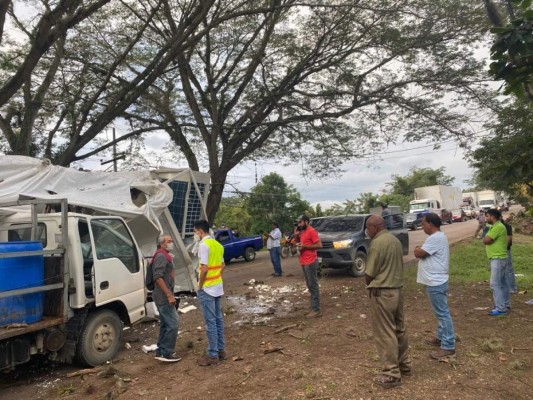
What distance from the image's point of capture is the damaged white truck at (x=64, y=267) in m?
4.85

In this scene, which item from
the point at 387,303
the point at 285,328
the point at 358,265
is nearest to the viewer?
the point at 387,303

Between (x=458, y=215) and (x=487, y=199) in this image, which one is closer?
(x=458, y=215)

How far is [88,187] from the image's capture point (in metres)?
7.85

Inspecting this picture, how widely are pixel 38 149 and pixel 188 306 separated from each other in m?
8.19

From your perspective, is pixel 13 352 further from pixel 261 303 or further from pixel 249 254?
pixel 249 254

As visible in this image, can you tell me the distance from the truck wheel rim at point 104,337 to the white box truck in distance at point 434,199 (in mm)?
37623

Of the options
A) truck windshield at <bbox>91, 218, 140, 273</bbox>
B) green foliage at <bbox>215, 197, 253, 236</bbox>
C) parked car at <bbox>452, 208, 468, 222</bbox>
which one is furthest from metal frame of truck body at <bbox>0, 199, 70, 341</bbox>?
parked car at <bbox>452, 208, 468, 222</bbox>

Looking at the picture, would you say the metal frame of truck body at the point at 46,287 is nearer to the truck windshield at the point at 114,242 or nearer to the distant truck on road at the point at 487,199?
the truck windshield at the point at 114,242

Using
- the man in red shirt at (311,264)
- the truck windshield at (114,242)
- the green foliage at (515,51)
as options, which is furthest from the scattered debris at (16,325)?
the green foliage at (515,51)

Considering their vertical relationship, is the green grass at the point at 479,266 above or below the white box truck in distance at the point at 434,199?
below

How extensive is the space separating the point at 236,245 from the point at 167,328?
13598 mm

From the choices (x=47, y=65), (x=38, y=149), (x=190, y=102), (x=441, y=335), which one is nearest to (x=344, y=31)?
(x=190, y=102)

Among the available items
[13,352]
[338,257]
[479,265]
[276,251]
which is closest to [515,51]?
[13,352]

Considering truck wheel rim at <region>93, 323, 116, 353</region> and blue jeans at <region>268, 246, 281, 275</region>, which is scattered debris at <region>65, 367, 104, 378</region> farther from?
blue jeans at <region>268, 246, 281, 275</region>
